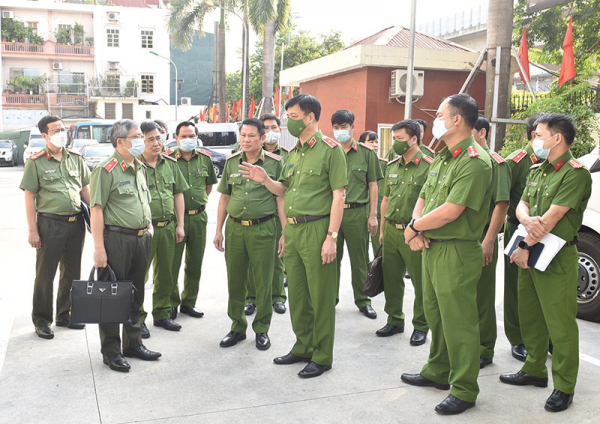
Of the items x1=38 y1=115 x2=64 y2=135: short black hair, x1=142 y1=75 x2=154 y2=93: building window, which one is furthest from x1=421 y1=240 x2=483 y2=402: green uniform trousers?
x1=142 y1=75 x2=154 y2=93: building window

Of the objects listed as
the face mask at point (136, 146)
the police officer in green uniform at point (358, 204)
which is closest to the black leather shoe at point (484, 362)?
the police officer in green uniform at point (358, 204)

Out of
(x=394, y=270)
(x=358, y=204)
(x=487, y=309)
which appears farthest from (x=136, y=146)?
(x=487, y=309)

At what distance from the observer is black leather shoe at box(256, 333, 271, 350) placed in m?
4.72

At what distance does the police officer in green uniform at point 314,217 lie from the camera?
4145mm

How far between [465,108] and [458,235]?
787mm

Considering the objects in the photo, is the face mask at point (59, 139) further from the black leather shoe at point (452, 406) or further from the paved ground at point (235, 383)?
the black leather shoe at point (452, 406)

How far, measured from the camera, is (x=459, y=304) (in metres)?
3.56

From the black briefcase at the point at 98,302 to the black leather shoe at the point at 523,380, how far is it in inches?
108

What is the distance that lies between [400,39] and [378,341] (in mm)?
14247

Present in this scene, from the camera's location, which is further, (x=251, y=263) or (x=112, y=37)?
(x=112, y=37)

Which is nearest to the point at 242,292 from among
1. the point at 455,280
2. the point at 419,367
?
the point at 419,367

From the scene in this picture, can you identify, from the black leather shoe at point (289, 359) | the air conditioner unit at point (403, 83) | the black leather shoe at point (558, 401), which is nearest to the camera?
the black leather shoe at point (558, 401)

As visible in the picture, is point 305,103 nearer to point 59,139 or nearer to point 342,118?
point 342,118

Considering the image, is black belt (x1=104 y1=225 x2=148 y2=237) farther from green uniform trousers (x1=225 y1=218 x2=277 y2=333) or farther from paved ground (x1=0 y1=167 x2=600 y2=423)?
paved ground (x1=0 y1=167 x2=600 y2=423)
